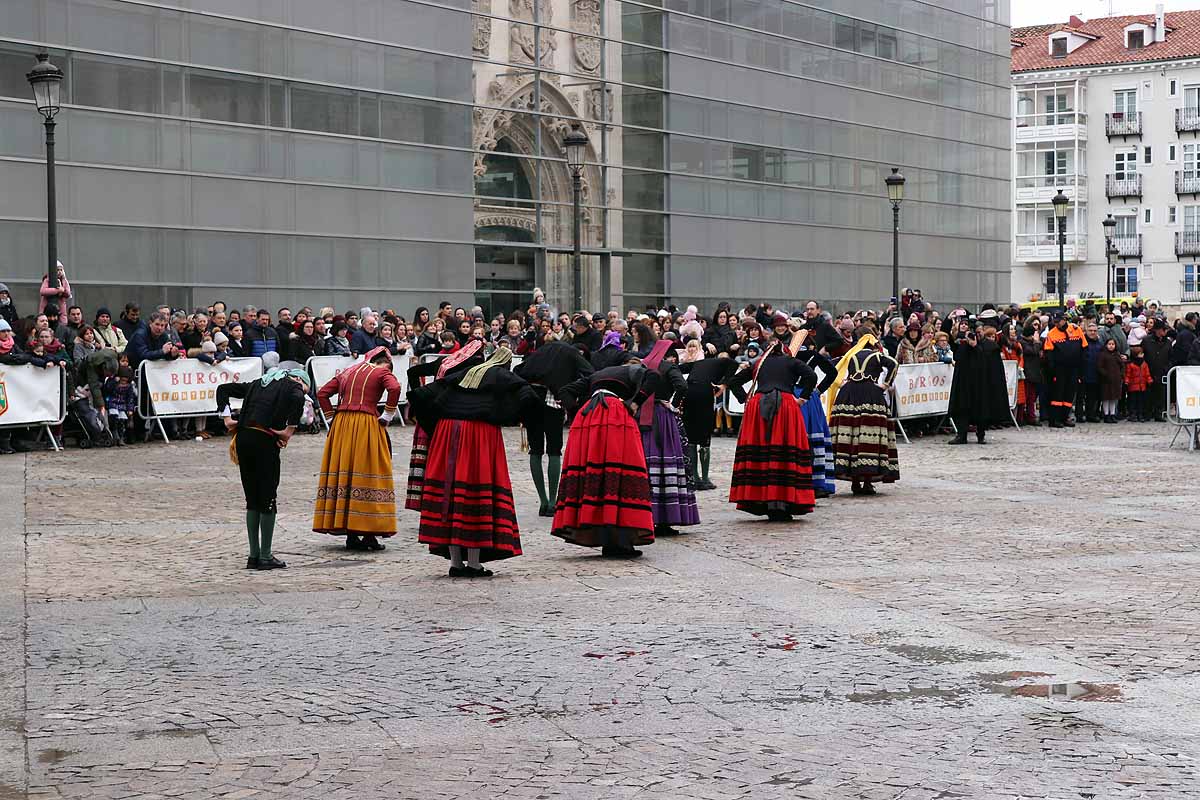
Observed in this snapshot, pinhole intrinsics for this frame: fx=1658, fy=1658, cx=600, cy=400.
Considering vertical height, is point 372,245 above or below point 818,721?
above

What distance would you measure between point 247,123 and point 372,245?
3719 mm

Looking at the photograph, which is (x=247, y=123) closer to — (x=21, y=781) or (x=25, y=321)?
(x=25, y=321)

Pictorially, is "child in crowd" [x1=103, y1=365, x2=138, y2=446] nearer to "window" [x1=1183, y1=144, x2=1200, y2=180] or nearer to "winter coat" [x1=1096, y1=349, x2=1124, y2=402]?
"winter coat" [x1=1096, y1=349, x2=1124, y2=402]

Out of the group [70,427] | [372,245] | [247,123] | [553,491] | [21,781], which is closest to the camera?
[21,781]

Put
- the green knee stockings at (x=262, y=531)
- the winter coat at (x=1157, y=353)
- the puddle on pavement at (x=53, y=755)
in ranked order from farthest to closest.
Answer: the winter coat at (x=1157, y=353) → the green knee stockings at (x=262, y=531) → the puddle on pavement at (x=53, y=755)

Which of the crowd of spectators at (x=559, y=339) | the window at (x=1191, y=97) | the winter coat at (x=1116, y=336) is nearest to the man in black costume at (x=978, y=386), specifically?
the crowd of spectators at (x=559, y=339)

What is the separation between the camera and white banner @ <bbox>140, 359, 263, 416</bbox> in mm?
21797

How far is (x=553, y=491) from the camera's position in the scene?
15383mm

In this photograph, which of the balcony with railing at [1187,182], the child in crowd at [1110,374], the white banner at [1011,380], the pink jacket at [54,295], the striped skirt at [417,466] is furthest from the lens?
the balcony with railing at [1187,182]

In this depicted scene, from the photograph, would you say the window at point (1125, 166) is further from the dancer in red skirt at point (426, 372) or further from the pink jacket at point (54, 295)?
the dancer in red skirt at point (426, 372)

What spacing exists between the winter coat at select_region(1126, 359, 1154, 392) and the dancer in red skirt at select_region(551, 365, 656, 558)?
18.9m

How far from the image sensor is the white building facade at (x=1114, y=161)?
8350 cm

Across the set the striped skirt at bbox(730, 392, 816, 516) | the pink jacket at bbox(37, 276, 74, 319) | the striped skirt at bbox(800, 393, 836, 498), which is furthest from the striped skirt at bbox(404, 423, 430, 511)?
the pink jacket at bbox(37, 276, 74, 319)

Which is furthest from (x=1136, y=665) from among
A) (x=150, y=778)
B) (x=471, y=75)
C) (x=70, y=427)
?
(x=471, y=75)
